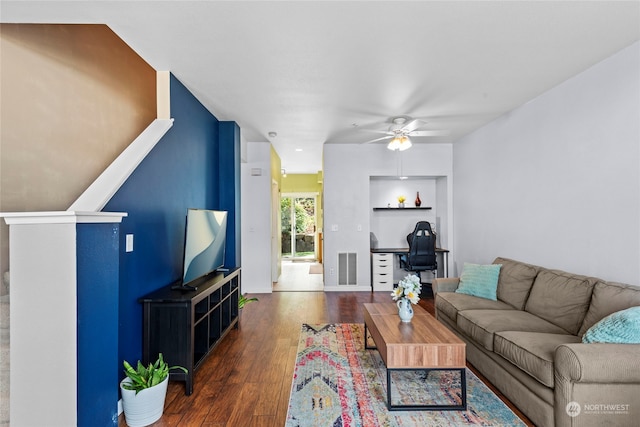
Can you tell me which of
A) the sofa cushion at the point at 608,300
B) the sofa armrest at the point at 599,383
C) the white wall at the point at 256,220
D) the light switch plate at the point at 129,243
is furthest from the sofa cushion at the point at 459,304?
the white wall at the point at 256,220

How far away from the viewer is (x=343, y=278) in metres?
5.55

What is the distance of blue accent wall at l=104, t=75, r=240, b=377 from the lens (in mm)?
2205

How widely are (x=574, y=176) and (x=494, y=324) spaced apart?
162 cm

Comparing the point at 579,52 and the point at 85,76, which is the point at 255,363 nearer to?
the point at 85,76

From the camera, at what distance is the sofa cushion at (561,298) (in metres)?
2.37

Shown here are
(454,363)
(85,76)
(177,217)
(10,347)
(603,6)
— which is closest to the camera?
(10,347)

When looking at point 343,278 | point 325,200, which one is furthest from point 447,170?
point 343,278

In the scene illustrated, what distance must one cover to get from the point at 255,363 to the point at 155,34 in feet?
9.09

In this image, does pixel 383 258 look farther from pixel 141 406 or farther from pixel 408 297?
pixel 141 406

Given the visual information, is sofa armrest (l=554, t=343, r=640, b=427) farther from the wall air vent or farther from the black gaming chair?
the wall air vent

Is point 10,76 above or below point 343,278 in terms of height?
above

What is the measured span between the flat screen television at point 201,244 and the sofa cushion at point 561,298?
9.96 ft

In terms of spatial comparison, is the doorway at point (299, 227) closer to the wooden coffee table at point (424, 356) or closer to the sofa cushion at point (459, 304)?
the sofa cushion at point (459, 304)

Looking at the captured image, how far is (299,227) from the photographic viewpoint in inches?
381
